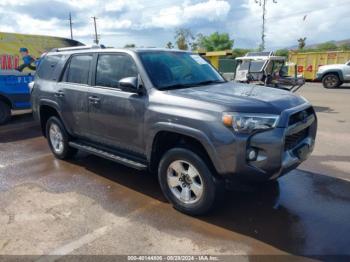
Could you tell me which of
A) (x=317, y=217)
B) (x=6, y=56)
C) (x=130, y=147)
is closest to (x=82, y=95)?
(x=130, y=147)

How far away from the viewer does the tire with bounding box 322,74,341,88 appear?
19531 millimetres

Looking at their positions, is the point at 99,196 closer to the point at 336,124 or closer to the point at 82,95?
the point at 82,95

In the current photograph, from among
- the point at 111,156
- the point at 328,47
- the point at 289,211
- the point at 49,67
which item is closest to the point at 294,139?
Answer: the point at 289,211

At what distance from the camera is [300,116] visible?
3844 mm

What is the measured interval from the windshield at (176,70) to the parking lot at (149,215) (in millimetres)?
1541

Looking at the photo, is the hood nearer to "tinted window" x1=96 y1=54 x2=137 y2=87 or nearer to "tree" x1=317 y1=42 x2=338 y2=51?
"tinted window" x1=96 y1=54 x2=137 y2=87

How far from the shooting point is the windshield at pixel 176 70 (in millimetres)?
4250

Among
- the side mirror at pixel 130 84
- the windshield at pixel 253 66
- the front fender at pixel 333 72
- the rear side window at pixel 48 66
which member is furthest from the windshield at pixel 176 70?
the front fender at pixel 333 72

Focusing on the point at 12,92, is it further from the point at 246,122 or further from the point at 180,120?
the point at 246,122

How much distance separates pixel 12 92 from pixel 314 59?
2097 centimetres

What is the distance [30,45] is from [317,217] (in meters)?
9.19

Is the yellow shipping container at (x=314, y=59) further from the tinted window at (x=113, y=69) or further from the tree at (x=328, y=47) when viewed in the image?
the tinted window at (x=113, y=69)

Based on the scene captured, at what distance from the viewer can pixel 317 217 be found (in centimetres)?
388

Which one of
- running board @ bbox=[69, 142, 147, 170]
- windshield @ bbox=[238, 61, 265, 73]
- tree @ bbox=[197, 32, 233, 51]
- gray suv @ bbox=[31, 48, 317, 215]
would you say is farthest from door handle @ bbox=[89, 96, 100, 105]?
tree @ bbox=[197, 32, 233, 51]
